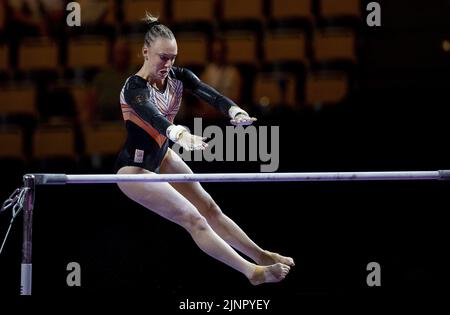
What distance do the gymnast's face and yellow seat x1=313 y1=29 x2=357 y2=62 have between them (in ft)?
10.9

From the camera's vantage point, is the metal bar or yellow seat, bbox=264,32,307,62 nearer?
the metal bar

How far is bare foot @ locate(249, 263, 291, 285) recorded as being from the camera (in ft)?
16.7

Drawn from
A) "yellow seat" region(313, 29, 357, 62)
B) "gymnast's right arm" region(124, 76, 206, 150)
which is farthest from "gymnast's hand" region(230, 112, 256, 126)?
"yellow seat" region(313, 29, 357, 62)

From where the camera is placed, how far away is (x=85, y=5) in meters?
8.22

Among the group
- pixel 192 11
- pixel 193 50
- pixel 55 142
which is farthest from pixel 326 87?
pixel 55 142

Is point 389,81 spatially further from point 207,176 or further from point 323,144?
point 207,176

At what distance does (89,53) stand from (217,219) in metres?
3.53

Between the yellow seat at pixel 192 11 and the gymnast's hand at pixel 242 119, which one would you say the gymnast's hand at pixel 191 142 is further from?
the yellow seat at pixel 192 11

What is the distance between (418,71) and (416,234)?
7.99 ft

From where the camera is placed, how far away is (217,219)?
5371mm

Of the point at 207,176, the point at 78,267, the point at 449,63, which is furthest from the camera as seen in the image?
the point at 449,63

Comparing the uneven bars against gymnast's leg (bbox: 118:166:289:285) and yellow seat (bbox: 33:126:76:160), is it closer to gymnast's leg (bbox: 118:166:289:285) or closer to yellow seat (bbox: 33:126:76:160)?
gymnast's leg (bbox: 118:166:289:285)

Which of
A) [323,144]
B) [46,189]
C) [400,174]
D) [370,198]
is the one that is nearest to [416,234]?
[370,198]
